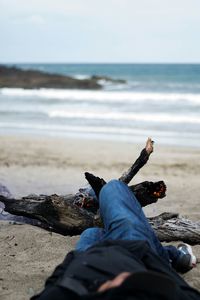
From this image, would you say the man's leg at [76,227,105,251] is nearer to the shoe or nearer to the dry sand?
the dry sand

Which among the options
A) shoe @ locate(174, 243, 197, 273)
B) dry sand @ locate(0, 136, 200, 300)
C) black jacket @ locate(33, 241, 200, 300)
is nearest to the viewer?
black jacket @ locate(33, 241, 200, 300)

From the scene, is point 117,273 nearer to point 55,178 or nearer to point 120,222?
point 120,222

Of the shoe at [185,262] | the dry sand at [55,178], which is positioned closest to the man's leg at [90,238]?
the dry sand at [55,178]

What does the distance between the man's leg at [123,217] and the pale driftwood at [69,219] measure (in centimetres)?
95

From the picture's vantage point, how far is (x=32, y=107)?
22.8 metres

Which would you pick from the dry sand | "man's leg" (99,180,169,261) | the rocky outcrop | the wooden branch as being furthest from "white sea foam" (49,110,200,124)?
the rocky outcrop

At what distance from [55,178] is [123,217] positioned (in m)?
5.12

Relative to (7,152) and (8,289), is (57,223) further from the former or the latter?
(7,152)

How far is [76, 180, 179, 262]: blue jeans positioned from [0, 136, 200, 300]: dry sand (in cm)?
59

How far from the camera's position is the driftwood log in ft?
15.8

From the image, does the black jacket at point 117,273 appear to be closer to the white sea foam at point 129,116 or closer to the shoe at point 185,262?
the shoe at point 185,262

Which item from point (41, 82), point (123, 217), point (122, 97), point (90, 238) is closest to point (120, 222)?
point (123, 217)

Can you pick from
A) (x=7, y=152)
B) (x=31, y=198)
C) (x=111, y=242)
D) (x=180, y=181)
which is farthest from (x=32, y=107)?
(x=111, y=242)

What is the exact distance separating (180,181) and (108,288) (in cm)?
604
